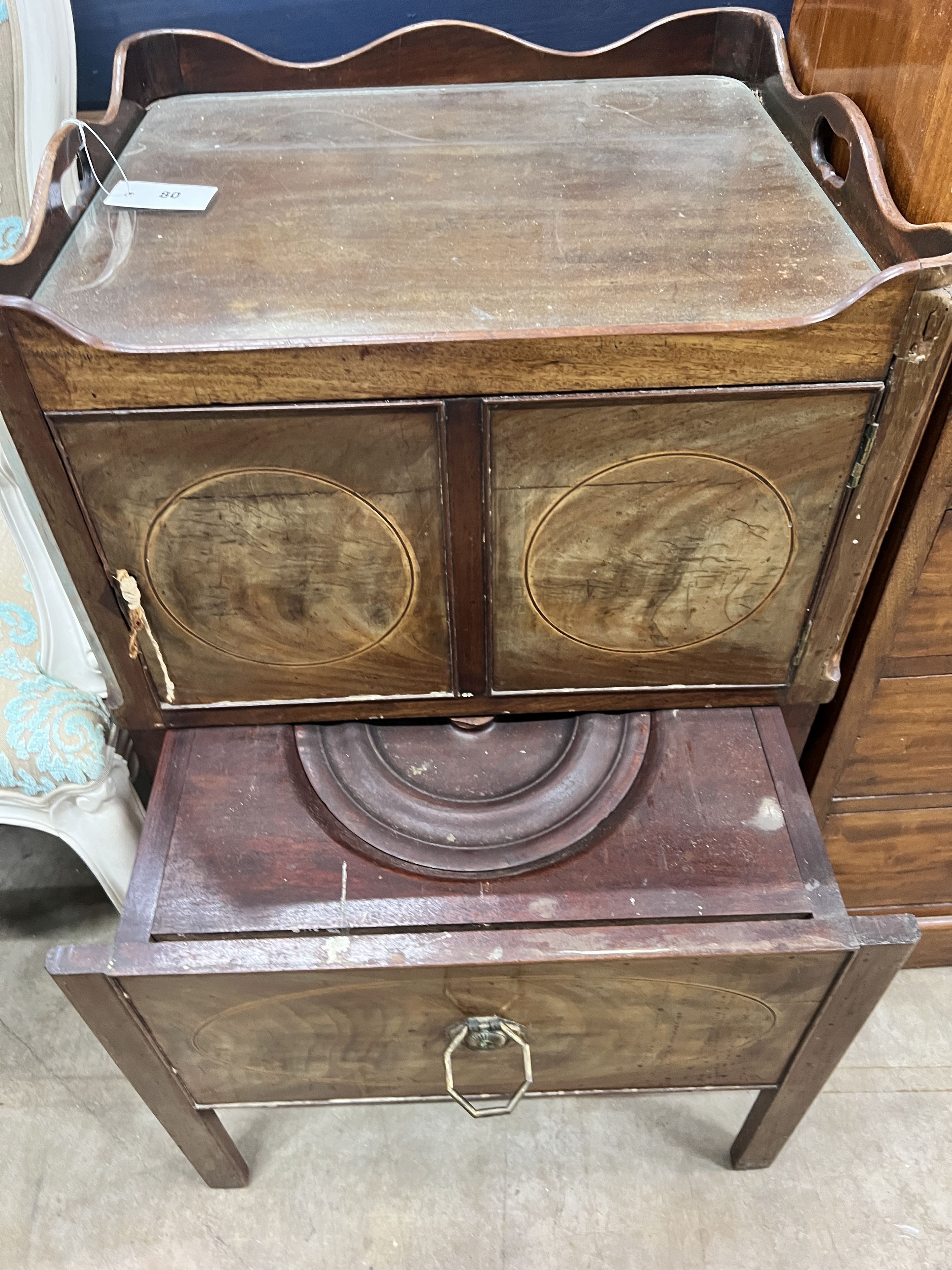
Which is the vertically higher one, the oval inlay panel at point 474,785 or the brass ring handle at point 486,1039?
the oval inlay panel at point 474,785

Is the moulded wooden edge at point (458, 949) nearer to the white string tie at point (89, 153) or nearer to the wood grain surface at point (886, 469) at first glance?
the wood grain surface at point (886, 469)

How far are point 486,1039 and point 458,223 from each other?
0.65 m

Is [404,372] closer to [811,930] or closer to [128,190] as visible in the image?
[128,190]

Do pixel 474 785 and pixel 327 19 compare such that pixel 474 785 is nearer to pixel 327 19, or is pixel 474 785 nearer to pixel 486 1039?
pixel 486 1039

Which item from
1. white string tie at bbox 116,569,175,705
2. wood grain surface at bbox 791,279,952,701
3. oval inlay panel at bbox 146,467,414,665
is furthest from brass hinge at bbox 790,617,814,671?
white string tie at bbox 116,569,175,705

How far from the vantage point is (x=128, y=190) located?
0.76m

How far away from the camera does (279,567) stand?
73cm

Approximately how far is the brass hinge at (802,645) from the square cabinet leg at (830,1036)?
22cm

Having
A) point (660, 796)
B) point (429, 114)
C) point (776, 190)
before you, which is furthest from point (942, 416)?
point (429, 114)

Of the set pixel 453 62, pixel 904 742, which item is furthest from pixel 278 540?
pixel 904 742

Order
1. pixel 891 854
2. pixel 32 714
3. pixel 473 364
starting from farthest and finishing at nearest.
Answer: pixel 891 854 < pixel 32 714 < pixel 473 364

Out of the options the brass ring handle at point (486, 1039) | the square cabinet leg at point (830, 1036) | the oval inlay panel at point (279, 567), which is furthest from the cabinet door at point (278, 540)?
the square cabinet leg at point (830, 1036)

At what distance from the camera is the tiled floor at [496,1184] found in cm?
102

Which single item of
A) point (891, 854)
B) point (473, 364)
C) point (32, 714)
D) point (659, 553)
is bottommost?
point (891, 854)
